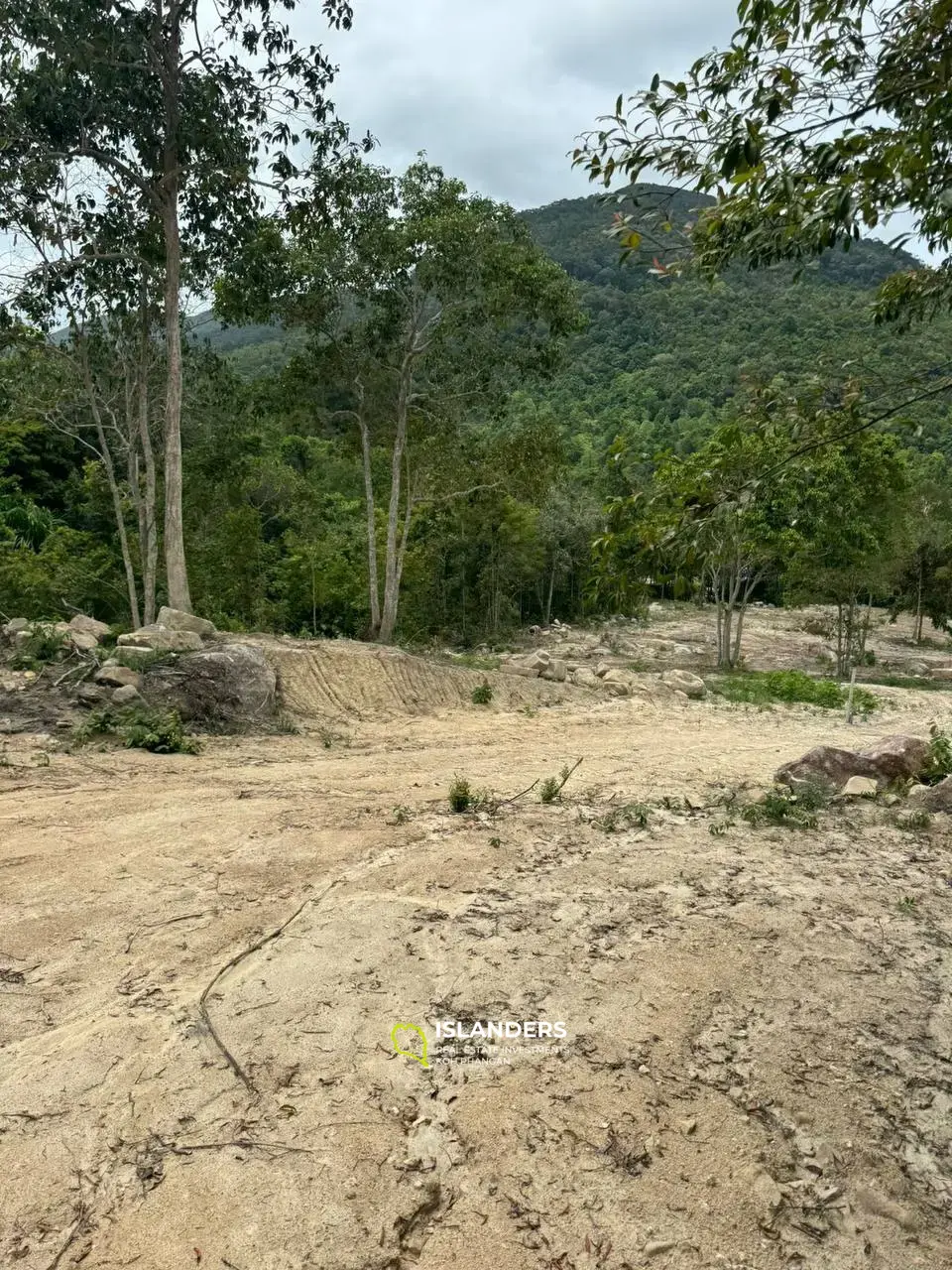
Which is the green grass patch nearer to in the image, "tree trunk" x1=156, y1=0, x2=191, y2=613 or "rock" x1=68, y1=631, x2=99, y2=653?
"tree trunk" x1=156, y1=0, x2=191, y2=613

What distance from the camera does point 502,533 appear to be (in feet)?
74.1

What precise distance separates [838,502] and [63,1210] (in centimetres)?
1718

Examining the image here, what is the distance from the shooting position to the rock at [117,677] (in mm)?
8914

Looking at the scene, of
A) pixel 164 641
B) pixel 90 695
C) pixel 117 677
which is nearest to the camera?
pixel 90 695

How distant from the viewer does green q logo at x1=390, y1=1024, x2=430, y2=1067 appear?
3.04 meters

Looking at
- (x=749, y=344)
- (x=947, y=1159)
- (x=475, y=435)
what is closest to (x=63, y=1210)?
(x=947, y=1159)

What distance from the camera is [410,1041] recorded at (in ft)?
10.3

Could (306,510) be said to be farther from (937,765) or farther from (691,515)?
(691,515)

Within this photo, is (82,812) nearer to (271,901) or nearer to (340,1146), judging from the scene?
(271,901)

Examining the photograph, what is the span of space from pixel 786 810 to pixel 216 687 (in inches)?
244

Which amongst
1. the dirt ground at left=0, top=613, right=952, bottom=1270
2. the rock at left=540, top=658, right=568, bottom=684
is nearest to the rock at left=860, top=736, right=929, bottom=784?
the dirt ground at left=0, top=613, right=952, bottom=1270

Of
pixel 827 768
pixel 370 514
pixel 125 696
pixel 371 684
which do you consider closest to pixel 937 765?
pixel 827 768

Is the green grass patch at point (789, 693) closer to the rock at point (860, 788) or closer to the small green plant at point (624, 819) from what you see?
the rock at point (860, 788)
